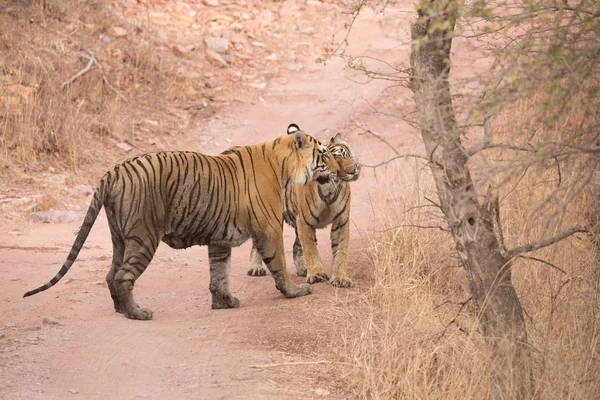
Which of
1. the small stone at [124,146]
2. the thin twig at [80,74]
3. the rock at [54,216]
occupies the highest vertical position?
the thin twig at [80,74]

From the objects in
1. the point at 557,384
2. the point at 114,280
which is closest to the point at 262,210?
the point at 114,280

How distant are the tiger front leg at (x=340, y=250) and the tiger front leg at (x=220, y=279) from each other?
89 cm

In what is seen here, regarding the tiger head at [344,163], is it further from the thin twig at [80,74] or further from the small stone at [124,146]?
the thin twig at [80,74]

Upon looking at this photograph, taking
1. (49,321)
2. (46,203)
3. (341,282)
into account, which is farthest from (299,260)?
(46,203)

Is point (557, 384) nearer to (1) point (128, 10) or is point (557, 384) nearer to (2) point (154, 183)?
(2) point (154, 183)

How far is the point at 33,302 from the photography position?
6707mm

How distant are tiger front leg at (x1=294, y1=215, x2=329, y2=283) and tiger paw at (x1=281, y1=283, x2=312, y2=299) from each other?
41 cm

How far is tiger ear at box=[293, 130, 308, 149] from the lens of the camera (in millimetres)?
6992

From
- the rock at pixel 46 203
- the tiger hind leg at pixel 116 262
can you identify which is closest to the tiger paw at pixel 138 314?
the tiger hind leg at pixel 116 262

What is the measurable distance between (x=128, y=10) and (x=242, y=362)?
11869mm

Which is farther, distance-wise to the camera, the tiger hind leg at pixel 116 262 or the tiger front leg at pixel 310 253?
the tiger front leg at pixel 310 253

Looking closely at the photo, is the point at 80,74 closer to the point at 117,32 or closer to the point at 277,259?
the point at 117,32

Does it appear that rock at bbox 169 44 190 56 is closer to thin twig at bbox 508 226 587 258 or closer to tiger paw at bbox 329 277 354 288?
tiger paw at bbox 329 277 354 288

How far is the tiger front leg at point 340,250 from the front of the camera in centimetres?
729
